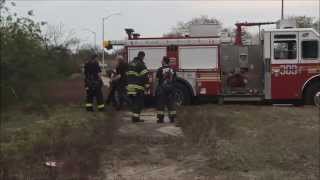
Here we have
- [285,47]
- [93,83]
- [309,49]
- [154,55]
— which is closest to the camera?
[93,83]

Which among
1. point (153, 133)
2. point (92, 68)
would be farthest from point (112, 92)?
point (153, 133)

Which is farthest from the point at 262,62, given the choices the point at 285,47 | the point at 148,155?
the point at 148,155

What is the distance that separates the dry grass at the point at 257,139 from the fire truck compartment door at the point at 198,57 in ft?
4.71

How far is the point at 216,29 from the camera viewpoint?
2059 centimetres

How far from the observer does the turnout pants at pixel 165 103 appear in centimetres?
1606

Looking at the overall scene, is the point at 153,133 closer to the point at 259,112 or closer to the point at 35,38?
the point at 259,112

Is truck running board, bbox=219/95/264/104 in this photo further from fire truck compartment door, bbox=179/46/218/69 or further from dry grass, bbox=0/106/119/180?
dry grass, bbox=0/106/119/180

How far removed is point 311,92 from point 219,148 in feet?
29.8

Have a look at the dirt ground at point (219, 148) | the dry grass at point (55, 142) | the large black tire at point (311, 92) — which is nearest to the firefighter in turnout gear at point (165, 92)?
the dirt ground at point (219, 148)

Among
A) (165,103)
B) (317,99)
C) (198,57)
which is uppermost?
(198,57)

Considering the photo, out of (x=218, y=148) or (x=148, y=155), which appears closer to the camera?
(x=148, y=155)

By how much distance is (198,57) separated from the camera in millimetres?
20031

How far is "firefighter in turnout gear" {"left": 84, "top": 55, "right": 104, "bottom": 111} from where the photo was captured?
1848cm

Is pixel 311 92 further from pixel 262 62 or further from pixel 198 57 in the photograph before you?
pixel 198 57
